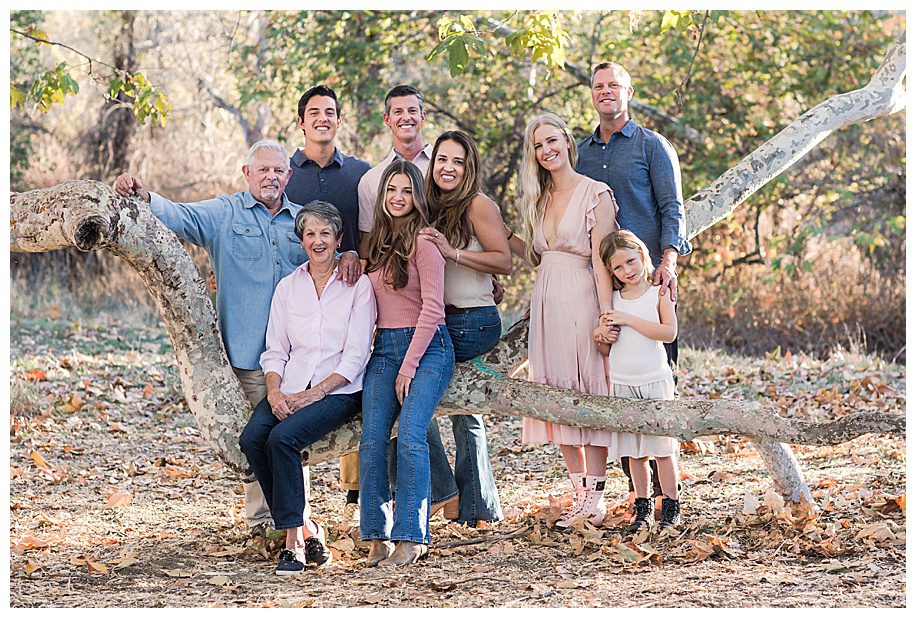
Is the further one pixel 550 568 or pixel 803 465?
pixel 803 465

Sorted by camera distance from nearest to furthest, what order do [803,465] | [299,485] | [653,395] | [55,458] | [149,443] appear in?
[299,485], [653,395], [803,465], [55,458], [149,443]

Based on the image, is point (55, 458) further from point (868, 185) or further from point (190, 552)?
point (868, 185)

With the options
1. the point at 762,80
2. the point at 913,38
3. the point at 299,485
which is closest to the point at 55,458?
the point at 299,485

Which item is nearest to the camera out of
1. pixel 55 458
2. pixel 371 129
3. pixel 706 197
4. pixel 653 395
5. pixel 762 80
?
pixel 653 395

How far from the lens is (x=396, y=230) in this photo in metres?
4.49

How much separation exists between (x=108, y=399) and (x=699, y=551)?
597cm

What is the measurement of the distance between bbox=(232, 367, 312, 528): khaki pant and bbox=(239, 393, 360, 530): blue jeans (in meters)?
0.09

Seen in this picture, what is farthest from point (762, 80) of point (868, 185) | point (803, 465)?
point (803, 465)

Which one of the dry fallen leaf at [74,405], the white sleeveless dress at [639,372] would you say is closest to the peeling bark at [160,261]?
the white sleeveless dress at [639,372]

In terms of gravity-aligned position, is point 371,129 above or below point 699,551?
above

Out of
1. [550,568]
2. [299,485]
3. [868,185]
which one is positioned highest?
[868,185]

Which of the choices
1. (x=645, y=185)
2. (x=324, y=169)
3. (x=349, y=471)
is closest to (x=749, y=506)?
(x=645, y=185)

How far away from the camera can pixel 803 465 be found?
6652 millimetres

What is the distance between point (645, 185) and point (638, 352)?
832 millimetres
